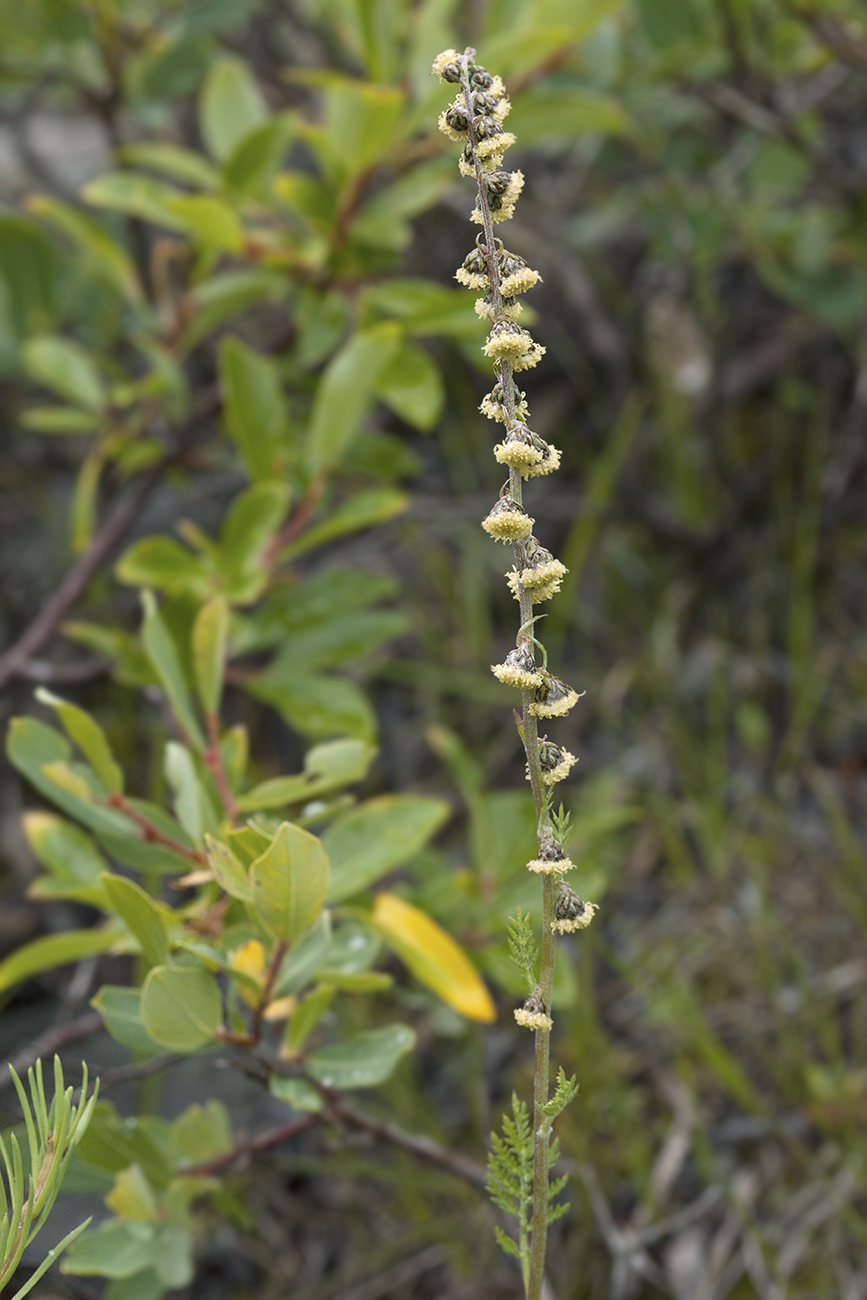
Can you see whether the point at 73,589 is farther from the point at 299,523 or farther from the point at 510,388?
the point at 510,388

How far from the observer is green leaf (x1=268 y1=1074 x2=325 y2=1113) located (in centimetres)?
93

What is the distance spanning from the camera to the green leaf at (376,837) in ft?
3.79

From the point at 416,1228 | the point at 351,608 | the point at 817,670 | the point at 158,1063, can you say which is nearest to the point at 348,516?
the point at 351,608

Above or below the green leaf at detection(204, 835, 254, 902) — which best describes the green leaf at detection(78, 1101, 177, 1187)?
below

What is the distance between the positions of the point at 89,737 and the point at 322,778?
0.77ft

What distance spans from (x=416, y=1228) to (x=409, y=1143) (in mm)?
602

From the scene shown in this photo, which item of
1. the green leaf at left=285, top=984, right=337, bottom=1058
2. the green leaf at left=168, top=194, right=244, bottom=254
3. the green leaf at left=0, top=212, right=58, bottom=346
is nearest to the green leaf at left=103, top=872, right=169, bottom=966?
the green leaf at left=285, top=984, right=337, bottom=1058

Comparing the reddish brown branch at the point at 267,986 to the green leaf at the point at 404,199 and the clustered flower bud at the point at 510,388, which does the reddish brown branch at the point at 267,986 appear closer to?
the clustered flower bud at the point at 510,388

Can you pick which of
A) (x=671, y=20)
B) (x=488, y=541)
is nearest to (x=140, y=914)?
(x=488, y=541)

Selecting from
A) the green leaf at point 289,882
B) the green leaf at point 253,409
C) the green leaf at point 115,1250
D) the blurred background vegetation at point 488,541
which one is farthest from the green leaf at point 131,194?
the green leaf at point 115,1250

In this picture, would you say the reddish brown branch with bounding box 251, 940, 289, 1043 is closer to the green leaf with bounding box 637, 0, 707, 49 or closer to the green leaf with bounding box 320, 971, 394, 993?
the green leaf with bounding box 320, 971, 394, 993

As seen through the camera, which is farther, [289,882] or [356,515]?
[356,515]

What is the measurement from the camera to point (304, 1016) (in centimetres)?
95

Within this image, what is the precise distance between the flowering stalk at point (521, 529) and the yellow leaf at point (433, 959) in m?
0.40
